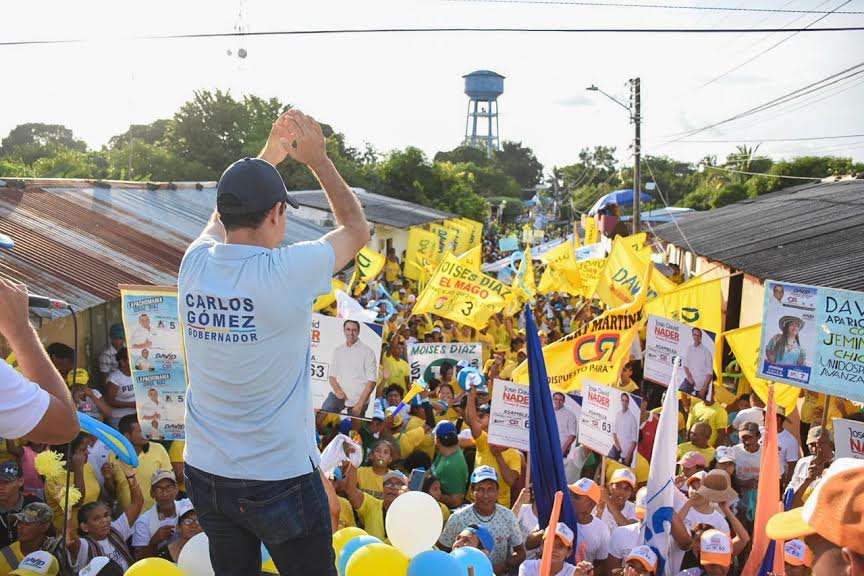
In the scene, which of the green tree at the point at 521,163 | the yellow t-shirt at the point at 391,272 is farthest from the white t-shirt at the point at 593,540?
the green tree at the point at 521,163

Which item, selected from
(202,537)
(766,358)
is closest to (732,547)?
(766,358)

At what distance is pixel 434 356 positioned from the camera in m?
9.95

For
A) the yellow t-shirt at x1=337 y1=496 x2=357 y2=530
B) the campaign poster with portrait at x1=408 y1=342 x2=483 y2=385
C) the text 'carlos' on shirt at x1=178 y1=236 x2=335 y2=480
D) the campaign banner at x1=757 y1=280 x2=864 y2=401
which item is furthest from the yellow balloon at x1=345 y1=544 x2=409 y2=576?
the campaign poster with portrait at x1=408 y1=342 x2=483 y2=385

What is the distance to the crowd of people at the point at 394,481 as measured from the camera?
2412mm

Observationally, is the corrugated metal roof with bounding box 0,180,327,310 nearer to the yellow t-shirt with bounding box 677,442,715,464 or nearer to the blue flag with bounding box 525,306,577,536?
the blue flag with bounding box 525,306,577,536

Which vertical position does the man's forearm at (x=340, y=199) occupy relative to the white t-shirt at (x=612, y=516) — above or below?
above

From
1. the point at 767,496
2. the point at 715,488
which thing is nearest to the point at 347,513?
the point at 715,488

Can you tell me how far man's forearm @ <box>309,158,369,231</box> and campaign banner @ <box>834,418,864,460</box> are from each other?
5.18 meters

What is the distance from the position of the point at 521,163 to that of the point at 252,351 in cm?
10048

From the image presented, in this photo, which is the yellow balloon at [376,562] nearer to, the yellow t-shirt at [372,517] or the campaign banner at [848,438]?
the yellow t-shirt at [372,517]

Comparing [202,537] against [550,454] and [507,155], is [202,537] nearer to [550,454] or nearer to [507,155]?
[550,454]

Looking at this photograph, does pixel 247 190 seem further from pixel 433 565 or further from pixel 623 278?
pixel 623 278

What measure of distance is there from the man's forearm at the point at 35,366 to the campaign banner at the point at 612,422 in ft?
17.0

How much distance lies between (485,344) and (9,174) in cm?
2999
